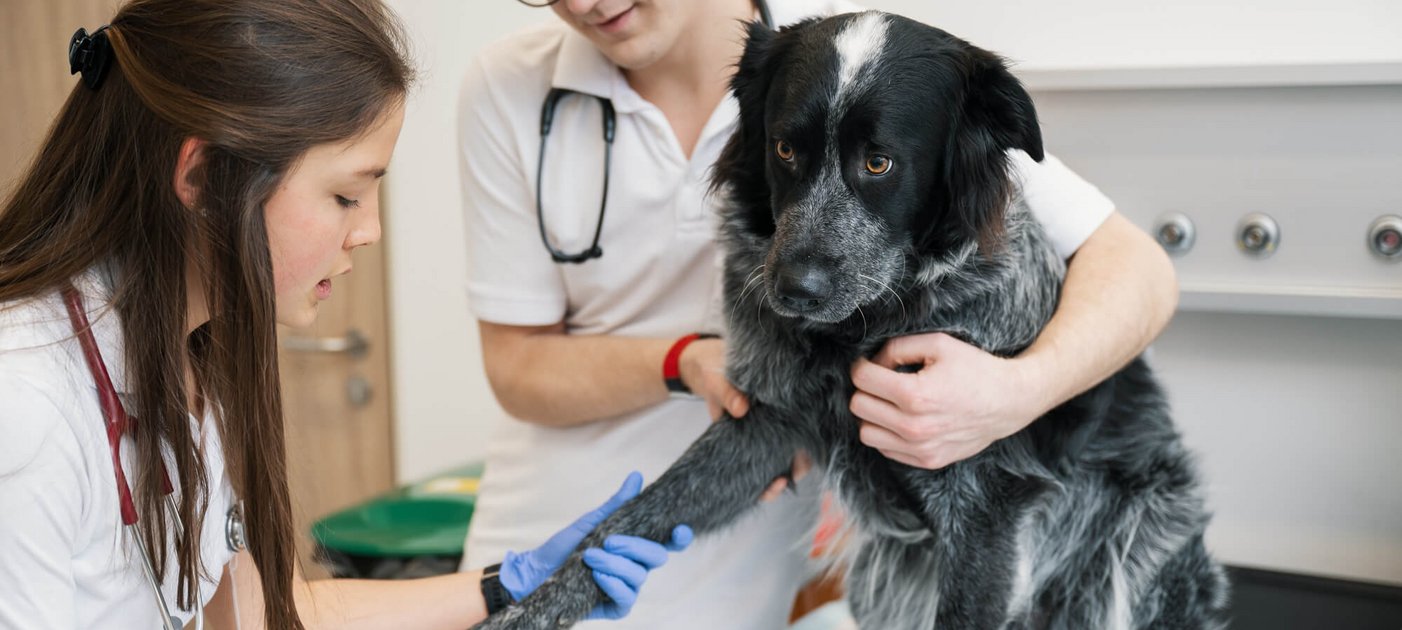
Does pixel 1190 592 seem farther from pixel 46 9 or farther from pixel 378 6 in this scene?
pixel 46 9

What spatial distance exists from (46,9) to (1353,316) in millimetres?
3374

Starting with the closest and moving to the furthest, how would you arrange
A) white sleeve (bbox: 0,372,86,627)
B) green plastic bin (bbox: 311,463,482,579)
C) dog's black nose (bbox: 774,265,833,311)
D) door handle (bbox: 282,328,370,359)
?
white sleeve (bbox: 0,372,86,627) < dog's black nose (bbox: 774,265,833,311) < green plastic bin (bbox: 311,463,482,579) < door handle (bbox: 282,328,370,359)

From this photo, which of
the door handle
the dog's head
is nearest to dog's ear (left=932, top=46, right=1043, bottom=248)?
the dog's head

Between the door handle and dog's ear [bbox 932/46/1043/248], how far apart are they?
2.27 m

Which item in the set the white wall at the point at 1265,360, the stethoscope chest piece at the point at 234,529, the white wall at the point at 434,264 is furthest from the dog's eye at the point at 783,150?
the white wall at the point at 434,264

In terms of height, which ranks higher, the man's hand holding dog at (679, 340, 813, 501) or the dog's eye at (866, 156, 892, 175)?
the dog's eye at (866, 156, 892, 175)

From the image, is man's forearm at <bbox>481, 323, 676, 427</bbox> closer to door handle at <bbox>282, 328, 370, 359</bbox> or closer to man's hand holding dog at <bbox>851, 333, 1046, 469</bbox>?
man's hand holding dog at <bbox>851, 333, 1046, 469</bbox>

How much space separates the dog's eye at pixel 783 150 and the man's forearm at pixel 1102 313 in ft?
1.25

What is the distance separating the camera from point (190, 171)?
106 centimetres

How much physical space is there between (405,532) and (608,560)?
1421 mm

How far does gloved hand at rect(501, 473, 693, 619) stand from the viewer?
1.36m

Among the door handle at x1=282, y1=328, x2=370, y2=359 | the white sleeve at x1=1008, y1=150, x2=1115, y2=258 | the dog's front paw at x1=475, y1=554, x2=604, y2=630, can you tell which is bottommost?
the door handle at x1=282, y1=328, x2=370, y2=359

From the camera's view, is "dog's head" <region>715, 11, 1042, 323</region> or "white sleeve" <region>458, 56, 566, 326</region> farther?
"white sleeve" <region>458, 56, 566, 326</region>

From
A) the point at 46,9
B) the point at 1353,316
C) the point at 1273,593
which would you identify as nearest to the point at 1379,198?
the point at 1353,316
